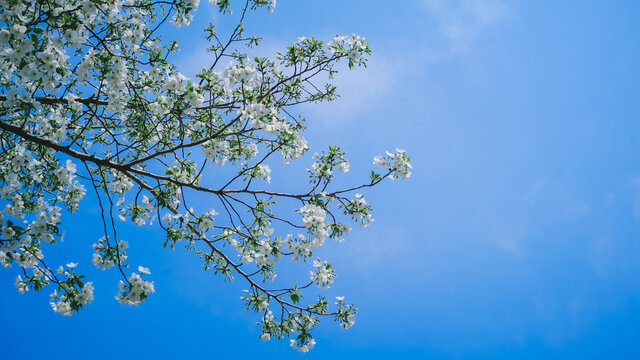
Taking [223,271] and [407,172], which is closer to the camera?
[407,172]

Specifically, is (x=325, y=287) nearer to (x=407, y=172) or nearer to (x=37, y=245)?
(x=407, y=172)

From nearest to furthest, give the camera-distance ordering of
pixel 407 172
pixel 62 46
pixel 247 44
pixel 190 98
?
1. pixel 190 98
2. pixel 62 46
3. pixel 407 172
4. pixel 247 44

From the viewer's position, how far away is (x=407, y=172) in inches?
196

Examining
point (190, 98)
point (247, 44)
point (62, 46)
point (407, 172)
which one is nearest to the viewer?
point (190, 98)

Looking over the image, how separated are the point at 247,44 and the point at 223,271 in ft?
13.4

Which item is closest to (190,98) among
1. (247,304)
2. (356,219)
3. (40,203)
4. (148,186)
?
(148,186)

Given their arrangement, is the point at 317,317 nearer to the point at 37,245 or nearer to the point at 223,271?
the point at 223,271

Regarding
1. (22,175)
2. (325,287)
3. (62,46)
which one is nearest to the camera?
(62,46)

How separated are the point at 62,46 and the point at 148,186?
1.96 metres

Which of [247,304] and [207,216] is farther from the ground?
[207,216]

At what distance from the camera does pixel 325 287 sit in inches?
212

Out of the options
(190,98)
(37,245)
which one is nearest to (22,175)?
(37,245)

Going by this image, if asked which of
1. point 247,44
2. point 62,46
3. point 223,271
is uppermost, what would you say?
point 247,44

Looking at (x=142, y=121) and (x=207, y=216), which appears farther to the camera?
(x=142, y=121)
